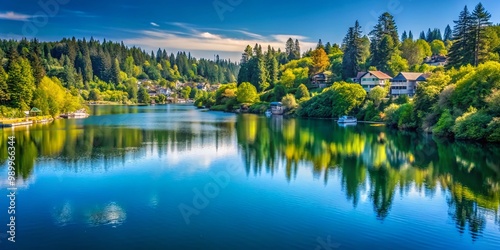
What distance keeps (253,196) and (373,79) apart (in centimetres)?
6120

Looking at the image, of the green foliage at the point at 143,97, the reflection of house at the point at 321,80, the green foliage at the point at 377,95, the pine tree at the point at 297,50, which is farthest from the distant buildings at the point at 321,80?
the green foliage at the point at 143,97

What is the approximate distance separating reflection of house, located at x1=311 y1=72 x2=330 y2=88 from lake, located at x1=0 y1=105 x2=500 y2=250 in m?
53.7

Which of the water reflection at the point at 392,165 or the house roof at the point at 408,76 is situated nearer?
the water reflection at the point at 392,165

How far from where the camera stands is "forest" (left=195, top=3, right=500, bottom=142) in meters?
39.4

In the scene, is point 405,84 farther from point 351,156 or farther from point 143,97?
point 143,97

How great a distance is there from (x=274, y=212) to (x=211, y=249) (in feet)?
14.5

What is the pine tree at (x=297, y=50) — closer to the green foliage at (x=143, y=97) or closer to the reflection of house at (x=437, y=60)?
the reflection of house at (x=437, y=60)

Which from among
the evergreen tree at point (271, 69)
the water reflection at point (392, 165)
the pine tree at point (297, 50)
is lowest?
the water reflection at point (392, 165)

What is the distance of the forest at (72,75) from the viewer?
54125 millimetres

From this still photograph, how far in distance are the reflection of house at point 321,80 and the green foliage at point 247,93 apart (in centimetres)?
1335

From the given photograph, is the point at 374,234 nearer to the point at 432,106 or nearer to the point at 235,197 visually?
the point at 235,197

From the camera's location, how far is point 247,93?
92500 mm

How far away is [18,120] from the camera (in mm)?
50844

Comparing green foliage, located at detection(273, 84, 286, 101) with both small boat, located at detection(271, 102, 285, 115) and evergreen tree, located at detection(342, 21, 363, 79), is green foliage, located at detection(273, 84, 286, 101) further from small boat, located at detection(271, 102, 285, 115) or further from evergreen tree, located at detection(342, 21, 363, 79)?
evergreen tree, located at detection(342, 21, 363, 79)
